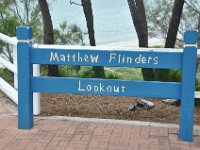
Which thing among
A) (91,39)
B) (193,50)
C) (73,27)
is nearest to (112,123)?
(193,50)

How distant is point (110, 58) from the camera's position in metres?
5.49

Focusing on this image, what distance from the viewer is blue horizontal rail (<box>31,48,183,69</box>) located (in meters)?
5.39

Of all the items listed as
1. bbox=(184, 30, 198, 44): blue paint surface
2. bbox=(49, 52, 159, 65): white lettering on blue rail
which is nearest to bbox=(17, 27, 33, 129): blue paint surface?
bbox=(49, 52, 159, 65): white lettering on blue rail

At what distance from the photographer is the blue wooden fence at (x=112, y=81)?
536 centimetres

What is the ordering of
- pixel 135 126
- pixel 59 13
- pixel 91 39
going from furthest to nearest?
pixel 59 13, pixel 91 39, pixel 135 126

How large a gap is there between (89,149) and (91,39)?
190 inches

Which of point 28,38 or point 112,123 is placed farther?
point 112,123

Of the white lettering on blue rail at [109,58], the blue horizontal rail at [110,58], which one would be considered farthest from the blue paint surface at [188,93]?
the white lettering on blue rail at [109,58]

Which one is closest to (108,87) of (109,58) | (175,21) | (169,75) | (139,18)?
(109,58)

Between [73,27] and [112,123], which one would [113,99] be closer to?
[112,123]

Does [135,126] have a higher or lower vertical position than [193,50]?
lower

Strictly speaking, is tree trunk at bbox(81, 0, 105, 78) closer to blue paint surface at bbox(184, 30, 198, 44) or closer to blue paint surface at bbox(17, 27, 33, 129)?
blue paint surface at bbox(17, 27, 33, 129)

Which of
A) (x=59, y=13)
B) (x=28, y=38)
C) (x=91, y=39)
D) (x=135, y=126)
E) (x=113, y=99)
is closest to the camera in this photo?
(x=28, y=38)

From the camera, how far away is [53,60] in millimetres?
5660
